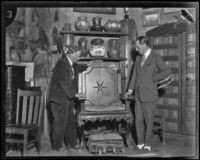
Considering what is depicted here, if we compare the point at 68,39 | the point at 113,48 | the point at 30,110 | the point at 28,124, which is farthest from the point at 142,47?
the point at 28,124

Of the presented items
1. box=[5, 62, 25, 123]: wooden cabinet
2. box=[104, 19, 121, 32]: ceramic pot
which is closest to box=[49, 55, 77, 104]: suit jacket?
box=[5, 62, 25, 123]: wooden cabinet

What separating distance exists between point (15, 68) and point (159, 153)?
2.60 m

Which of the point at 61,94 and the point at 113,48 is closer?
the point at 61,94

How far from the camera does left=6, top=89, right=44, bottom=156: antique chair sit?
475 cm

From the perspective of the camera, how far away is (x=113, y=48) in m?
6.08

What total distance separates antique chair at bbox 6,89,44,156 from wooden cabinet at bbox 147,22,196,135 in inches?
97.2

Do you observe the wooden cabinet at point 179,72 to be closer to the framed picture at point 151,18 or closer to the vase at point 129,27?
the framed picture at point 151,18

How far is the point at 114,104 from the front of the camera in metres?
5.46

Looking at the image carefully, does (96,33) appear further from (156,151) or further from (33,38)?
(156,151)

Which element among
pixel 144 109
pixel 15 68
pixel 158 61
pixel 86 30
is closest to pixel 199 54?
pixel 158 61

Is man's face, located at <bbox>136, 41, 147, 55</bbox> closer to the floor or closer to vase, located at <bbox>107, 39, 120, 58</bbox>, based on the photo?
vase, located at <bbox>107, 39, 120, 58</bbox>

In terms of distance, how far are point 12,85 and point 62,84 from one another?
0.86 meters

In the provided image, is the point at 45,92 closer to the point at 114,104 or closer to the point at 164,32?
the point at 114,104

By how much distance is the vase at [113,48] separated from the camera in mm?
6043
